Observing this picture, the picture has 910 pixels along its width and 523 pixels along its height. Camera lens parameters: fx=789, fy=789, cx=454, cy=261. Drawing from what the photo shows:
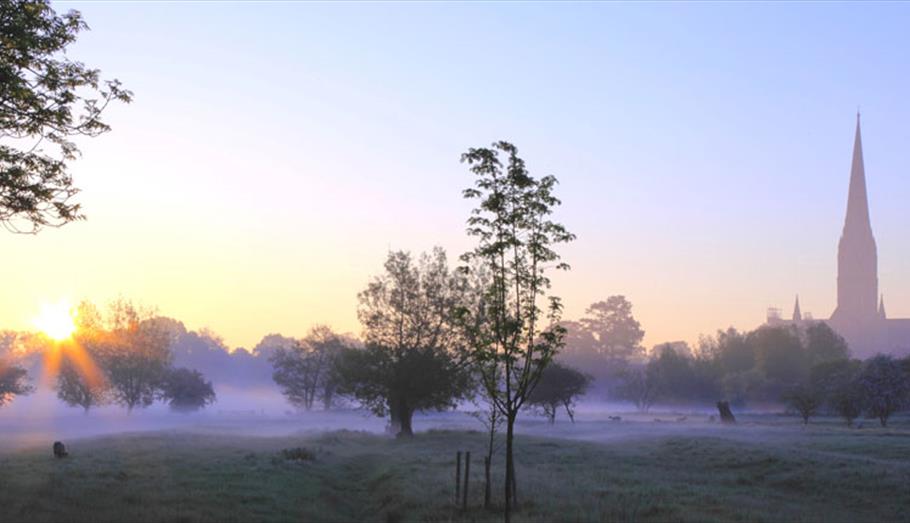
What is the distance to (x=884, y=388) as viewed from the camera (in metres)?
83.1

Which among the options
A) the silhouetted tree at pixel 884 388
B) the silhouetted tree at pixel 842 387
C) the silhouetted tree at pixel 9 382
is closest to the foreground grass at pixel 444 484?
the silhouetted tree at pixel 884 388

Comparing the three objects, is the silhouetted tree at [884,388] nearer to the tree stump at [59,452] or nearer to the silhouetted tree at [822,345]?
the silhouetted tree at [822,345]

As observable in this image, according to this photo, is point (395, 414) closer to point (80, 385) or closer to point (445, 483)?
point (445, 483)

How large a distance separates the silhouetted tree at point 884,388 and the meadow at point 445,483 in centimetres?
3657

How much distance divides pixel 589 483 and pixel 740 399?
117m

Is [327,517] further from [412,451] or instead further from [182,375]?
[182,375]

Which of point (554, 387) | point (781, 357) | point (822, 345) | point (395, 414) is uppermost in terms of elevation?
point (822, 345)

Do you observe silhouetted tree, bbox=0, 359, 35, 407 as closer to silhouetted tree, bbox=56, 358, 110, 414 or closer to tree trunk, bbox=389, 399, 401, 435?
silhouetted tree, bbox=56, 358, 110, 414

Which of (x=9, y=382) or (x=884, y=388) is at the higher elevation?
(x=884, y=388)

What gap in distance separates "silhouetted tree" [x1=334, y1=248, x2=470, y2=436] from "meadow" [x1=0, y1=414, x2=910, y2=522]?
15745mm

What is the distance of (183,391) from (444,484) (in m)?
94.6

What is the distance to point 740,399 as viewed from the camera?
139 m

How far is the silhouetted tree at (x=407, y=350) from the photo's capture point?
65688mm

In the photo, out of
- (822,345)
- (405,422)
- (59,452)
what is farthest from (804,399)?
(59,452)
